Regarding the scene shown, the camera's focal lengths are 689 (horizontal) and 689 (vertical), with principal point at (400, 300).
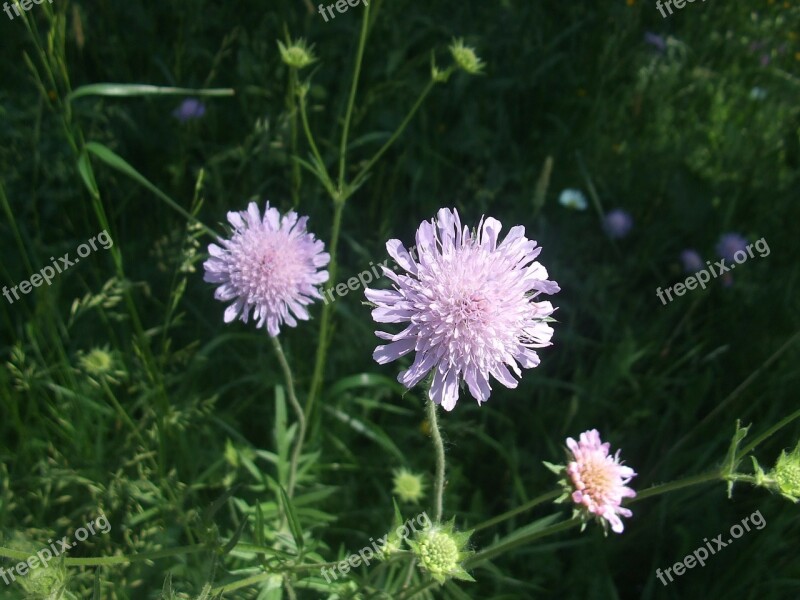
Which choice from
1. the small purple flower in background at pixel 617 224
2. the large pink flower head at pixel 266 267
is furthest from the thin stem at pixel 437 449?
the small purple flower in background at pixel 617 224

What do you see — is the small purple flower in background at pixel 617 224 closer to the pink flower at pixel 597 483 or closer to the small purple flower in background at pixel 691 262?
the small purple flower in background at pixel 691 262

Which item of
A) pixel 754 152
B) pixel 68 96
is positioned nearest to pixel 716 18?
pixel 754 152

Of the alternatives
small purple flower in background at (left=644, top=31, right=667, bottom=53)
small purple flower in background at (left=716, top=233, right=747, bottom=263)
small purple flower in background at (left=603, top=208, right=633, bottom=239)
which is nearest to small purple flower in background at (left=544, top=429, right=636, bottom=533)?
small purple flower in background at (left=603, top=208, right=633, bottom=239)

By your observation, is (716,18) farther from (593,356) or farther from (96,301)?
(96,301)

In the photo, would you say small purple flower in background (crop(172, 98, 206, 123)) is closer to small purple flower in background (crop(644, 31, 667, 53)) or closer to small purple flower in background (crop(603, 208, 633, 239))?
small purple flower in background (crop(603, 208, 633, 239))

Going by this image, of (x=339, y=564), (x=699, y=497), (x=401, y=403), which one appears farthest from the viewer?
(x=401, y=403)

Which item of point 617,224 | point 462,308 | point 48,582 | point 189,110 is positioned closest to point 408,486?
point 462,308
